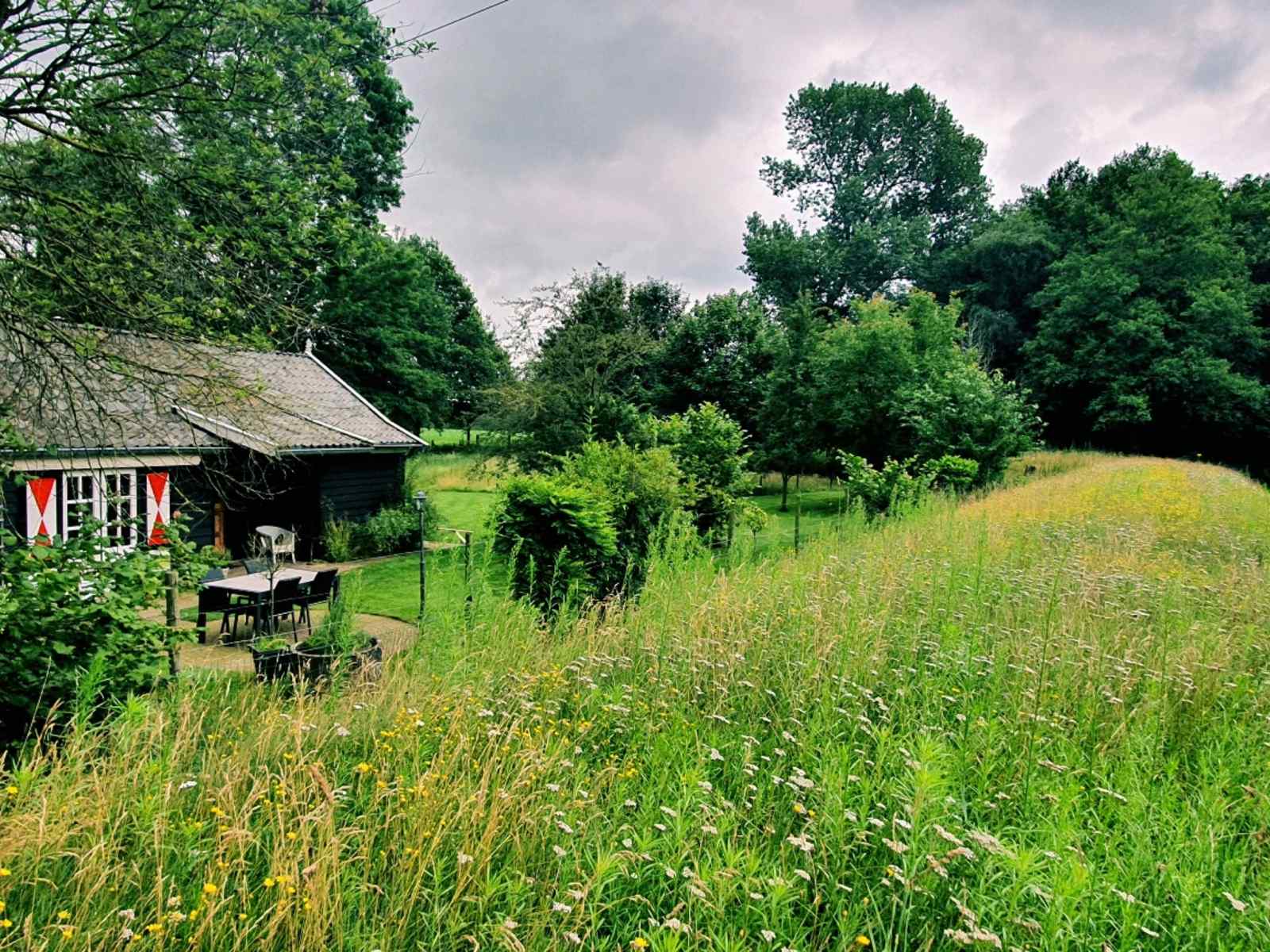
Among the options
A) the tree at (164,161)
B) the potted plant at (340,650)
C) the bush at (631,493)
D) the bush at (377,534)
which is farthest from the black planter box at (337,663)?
the bush at (377,534)

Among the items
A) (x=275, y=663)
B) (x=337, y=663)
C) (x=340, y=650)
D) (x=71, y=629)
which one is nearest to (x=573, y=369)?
(x=340, y=650)

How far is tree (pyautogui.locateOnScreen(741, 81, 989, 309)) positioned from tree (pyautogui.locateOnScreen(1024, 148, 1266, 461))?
1102cm

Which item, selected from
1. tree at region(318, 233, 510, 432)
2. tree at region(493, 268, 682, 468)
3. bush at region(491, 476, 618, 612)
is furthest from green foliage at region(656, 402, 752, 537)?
tree at region(318, 233, 510, 432)

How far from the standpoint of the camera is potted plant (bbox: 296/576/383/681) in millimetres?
3947

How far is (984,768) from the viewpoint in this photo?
2539mm

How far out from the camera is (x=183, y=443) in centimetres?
1124

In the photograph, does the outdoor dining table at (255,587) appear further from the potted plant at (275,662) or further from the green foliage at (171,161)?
the green foliage at (171,161)

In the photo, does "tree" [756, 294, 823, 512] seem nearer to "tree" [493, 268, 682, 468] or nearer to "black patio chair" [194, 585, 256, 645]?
"tree" [493, 268, 682, 468]

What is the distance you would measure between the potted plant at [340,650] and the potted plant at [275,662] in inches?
2.4

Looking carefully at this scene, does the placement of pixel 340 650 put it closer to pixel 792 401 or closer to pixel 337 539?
pixel 337 539

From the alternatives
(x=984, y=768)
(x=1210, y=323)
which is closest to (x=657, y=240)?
(x=1210, y=323)

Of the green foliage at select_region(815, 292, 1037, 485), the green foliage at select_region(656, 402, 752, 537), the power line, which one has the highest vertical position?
the power line

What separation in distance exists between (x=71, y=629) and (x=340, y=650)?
161 cm

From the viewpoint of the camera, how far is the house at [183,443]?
5.12 m
